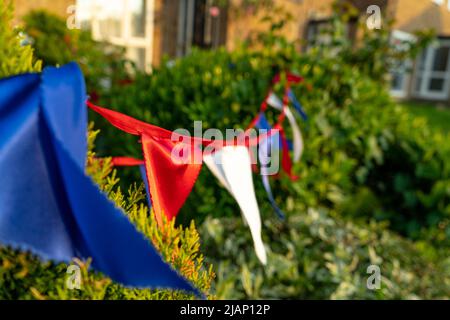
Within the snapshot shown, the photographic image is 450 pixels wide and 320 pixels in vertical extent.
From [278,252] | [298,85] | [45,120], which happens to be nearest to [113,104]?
[298,85]

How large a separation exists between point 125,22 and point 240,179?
911 centimetres

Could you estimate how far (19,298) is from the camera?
2.88 feet

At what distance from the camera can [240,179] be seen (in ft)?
4.10

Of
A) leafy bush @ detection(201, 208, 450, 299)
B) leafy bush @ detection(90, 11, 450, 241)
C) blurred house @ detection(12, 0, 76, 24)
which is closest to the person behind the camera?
leafy bush @ detection(201, 208, 450, 299)

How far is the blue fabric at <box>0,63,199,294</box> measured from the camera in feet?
2.11

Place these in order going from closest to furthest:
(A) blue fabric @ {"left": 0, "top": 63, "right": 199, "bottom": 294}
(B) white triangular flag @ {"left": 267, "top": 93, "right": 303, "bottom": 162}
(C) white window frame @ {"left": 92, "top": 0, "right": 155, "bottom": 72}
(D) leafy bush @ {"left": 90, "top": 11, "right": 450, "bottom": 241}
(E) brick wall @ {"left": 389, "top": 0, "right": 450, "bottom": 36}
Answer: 1. (A) blue fabric @ {"left": 0, "top": 63, "right": 199, "bottom": 294}
2. (B) white triangular flag @ {"left": 267, "top": 93, "right": 303, "bottom": 162}
3. (D) leafy bush @ {"left": 90, "top": 11, "right": 450, "bottom": 241}
4. (C) white window frame @ {"left": 92, "top": 0, "right": 155, "bottom": 72}
5. (E) brick wall @ {"left": 389, "top": 0, "right": 450, "bottom": 36}

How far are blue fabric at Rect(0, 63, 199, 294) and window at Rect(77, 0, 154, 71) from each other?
27.7ft

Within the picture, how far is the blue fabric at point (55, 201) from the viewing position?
644 millimetres

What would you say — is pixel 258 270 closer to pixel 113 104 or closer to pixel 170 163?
pixel 170 163

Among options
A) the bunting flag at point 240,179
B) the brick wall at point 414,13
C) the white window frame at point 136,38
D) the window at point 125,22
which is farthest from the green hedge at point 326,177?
the brick wall at point 414,13

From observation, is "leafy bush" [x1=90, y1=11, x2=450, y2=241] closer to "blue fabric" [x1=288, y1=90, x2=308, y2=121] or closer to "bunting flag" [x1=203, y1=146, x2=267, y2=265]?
"blue fabric" [x1=288, y1=90, x2=308, y2=121]

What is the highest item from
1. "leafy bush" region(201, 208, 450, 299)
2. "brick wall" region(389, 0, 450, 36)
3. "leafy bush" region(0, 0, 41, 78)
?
"brick wall" region(389, 0, 450, 36)

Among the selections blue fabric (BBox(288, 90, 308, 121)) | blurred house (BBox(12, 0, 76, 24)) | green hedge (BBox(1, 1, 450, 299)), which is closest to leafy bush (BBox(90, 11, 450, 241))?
green hedge (BBox(1, 1, 450, 299))

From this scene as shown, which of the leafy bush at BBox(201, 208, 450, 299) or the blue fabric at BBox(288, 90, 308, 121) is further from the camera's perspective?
the blue fabric at BBox(288, 90, 308, 121)
